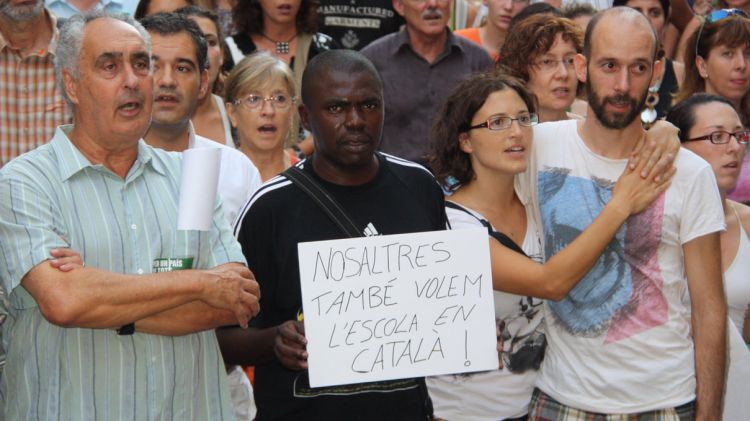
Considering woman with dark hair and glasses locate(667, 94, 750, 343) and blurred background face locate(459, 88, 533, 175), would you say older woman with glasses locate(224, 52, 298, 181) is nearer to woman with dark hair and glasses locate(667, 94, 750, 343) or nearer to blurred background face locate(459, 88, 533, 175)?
blurred background face locate(459, 88, 533, 175)

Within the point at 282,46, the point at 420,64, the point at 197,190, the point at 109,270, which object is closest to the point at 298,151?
the point at 282,46

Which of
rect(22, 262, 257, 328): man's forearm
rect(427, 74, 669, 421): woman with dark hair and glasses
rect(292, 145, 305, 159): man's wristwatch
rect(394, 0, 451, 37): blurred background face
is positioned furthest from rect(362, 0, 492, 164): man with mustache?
rect(22, 262, 257, 328): man's forearm

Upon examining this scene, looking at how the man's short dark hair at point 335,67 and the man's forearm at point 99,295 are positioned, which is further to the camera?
the man's short dark hair at point 335,67

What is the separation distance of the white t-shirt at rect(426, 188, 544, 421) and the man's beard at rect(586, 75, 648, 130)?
0.61m

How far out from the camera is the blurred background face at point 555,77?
19.9 ft

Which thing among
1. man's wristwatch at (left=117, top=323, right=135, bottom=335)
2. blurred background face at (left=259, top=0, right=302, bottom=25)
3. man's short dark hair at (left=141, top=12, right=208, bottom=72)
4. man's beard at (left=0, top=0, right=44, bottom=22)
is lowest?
man's wristwatch at (left=117, top=323, right=135, bottom=335)

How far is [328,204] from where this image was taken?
397 cm

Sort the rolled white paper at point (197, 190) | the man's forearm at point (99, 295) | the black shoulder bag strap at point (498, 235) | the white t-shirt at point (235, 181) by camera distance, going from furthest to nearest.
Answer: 1. the white t-shirt at point (235, 181)
2. the black shoulder bag strap at point (498, 235)
3. the rolled white paper at point (197, 190)
4. the man's forearm at point (99, 295)

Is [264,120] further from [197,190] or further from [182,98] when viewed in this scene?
[197,190]

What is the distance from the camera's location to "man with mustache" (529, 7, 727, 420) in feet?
14.1

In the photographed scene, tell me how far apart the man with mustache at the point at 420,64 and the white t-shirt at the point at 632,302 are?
259 cm

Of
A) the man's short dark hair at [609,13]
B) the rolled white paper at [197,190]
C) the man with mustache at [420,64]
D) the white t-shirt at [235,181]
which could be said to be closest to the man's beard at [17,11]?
the white t-shirt at [235,181]

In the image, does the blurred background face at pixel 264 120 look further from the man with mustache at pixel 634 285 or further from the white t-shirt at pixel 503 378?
the man with mustache at pixel 634 285

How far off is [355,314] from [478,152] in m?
1.22
